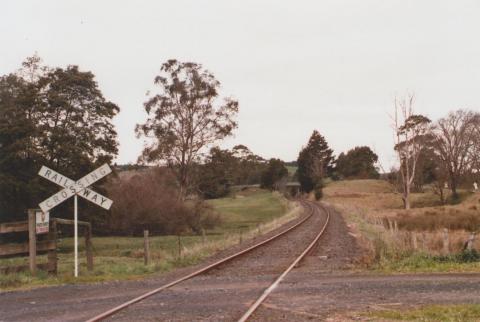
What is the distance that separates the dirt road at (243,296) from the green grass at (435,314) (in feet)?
1.94

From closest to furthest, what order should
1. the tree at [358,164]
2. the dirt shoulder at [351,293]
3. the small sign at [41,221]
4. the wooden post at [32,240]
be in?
the dirt shoulder at [351,293]
the wooden post at [32,240]
the small sign at [41,221]
the tree at [358,164]

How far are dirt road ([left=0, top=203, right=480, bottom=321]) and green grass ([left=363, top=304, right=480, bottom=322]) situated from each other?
592mm

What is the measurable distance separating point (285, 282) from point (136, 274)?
14.6 ft

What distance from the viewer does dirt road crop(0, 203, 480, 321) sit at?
8828 mm

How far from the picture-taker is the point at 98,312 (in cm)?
896

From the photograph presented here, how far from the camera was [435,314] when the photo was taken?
8.20 meters

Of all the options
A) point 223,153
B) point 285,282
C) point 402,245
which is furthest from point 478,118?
point 285,282

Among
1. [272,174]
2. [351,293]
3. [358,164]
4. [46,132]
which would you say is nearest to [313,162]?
[272,174]

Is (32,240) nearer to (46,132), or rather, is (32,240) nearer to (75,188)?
(75,188)

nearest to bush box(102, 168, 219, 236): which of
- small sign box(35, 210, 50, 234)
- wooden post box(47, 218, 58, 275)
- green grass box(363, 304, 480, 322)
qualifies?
wooden post box(47, 218, 58, 275)

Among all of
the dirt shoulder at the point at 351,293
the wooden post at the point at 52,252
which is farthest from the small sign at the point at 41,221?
the dirt shoulder at the point at 351,293

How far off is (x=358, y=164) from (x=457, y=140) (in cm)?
6043

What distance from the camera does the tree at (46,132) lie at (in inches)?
1191

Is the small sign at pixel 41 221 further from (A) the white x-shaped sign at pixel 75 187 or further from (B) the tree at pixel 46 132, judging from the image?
(B) the tree at pixel 46 132
